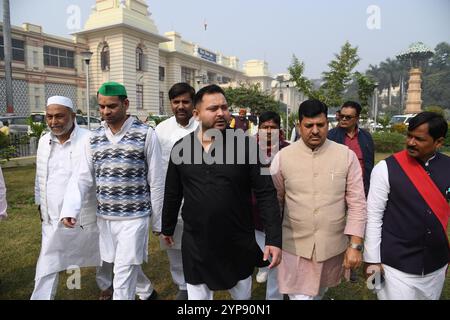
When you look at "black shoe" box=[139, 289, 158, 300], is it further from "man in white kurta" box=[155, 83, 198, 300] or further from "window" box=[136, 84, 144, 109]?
"window" box=[136, 84, 144, 109]

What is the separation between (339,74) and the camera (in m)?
15.4

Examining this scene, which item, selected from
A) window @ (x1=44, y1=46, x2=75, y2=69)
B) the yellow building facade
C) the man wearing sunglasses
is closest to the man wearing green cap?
the man wearing sunglasses

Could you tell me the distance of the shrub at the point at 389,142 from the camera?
16.1 metres

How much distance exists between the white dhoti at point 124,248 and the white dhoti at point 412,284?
185 cm

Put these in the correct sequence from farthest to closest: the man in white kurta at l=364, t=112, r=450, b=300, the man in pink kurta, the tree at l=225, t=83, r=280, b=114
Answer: the tree at l=225, t=83, r=280, b=114, the man in pink kurta, the man in white kurta at l=364, t=112, r=450, b=300

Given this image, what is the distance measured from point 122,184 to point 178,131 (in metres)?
0.94

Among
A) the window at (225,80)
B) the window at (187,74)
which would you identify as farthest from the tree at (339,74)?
the window at (225,80)

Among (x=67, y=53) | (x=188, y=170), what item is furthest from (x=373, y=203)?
(x=67, y=53)

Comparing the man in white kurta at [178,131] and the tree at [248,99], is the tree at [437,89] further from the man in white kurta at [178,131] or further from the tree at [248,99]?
the man in white kurta at [178,131]

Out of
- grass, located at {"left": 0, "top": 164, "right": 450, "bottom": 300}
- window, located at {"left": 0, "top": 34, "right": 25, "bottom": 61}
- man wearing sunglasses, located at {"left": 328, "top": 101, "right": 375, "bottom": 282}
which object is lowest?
grass, located at {"left": 0, "top": 164, "right": 450, "bottom": 300}

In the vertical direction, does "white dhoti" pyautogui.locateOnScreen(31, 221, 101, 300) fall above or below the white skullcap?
below

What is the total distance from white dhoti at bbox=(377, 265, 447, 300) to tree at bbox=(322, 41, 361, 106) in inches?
562

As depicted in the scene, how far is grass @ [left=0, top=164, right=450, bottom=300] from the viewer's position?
3541 millimetres
